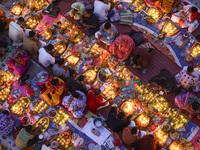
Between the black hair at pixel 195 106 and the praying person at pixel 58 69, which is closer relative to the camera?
the black hair at pixel 195 106

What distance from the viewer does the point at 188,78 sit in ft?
20.2

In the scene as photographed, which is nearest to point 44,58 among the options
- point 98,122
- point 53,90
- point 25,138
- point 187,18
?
point 53,90

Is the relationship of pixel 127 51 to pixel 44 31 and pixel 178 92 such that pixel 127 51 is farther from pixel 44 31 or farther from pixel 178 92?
pixel 44 31

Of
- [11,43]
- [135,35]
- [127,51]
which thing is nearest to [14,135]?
[11,43]

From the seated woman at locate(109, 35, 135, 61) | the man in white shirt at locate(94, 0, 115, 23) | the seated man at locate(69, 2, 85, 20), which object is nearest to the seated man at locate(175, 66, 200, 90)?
the seated woman at locate(109, 35, 135, 61)

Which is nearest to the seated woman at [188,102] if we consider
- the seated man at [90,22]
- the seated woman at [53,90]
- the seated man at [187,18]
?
the seated man at [187,18]

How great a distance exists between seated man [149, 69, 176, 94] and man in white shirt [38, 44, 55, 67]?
357 cm

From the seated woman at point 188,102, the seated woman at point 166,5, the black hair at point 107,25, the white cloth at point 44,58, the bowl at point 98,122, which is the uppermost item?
the seated woman at point 166,5

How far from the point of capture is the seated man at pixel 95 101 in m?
6.32

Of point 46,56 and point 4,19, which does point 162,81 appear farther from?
point 4,19

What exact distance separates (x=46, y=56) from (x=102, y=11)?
265 cm

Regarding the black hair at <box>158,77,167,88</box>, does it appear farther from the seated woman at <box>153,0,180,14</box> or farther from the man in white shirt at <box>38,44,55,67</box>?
the man in white shirt at <box>38,44,55,67</box>

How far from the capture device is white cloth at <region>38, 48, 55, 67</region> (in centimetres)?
697

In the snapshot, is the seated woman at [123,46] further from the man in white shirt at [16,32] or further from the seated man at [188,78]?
the man in white shirt at [16,32]
